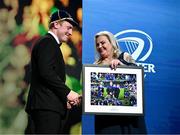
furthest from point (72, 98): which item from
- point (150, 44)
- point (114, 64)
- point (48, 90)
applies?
point (150, 44)

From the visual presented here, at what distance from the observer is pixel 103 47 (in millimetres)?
3645

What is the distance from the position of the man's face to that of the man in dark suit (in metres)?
0.05

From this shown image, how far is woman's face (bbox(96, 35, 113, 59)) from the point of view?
11.9ft

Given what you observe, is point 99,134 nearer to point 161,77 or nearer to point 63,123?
point 63,123

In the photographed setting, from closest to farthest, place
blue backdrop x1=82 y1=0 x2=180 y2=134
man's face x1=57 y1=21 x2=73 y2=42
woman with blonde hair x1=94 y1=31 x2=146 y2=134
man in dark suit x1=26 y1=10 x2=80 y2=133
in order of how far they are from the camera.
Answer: man in dark suit x1=26 y1=10 x2=80 y2=133 → woman with blonde hair x1=94 y1=31 x2=146 y2=134 → man's face x1=57 y1=21 x2=73 y2=42 → blue backdrop x1=82 y1=0 x2=180 y2=134

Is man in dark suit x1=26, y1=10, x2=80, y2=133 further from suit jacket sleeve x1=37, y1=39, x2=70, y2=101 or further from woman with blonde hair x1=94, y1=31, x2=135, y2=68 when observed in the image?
woman with blonde hair x1=94, y1=31, x2=135, y2=68

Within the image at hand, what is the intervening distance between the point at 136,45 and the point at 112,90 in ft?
2.56

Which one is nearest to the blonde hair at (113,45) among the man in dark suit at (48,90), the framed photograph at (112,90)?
the framed photograph at (112,90)

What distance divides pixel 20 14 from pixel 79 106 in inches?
37.8

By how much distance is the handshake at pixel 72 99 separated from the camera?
351cm

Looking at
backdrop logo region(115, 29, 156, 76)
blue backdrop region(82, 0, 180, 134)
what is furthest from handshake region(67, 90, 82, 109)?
backdrop logo region(115, 29, 156, 76)

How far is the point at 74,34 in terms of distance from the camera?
157 inches

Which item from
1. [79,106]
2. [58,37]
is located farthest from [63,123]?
[58,37]

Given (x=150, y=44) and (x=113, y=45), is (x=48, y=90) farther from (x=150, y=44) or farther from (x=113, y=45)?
(x=150, y=44)
